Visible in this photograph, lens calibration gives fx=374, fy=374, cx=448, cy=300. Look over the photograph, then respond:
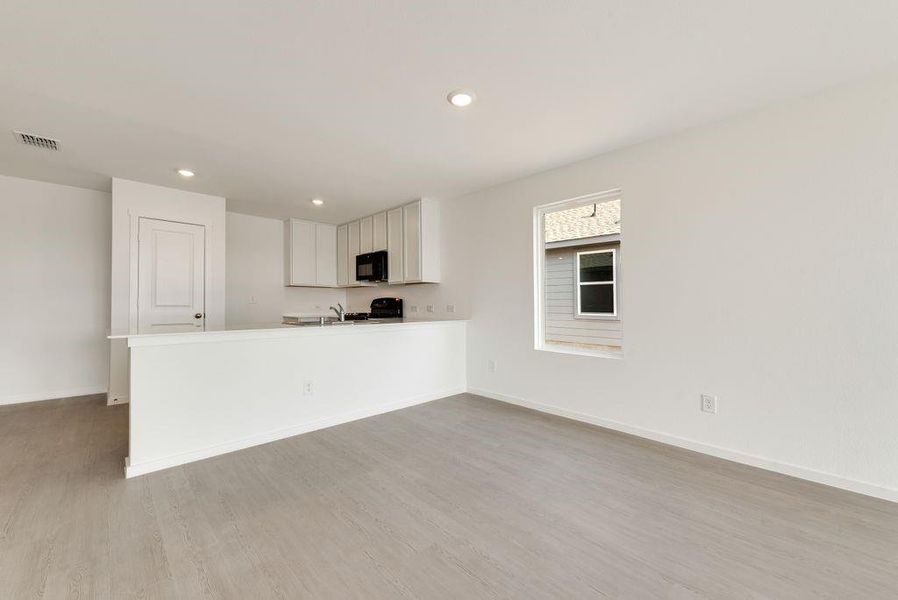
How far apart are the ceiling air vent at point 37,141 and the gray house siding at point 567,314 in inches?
177

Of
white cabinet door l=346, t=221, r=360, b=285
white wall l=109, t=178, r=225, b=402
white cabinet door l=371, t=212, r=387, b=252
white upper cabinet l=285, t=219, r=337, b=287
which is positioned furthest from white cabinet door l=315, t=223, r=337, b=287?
white wall l=109, t=178, r=225, b=402

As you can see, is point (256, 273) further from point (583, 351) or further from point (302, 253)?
point (583, 351)

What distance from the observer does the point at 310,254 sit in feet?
19.7

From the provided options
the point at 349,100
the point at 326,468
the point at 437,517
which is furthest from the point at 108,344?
the point at 437,517

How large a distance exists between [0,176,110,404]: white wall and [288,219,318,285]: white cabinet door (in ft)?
7.07

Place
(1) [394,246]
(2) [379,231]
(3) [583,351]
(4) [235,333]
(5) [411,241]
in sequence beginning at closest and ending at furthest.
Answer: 1. (4) [235,333]
2. (3) [583,351]
3. (5) [411,241]
4. (1) [394,246]
5. (2) [379,231]

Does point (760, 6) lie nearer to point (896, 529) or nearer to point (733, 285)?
point (733, 285)

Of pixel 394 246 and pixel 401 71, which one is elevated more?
pixel 401 71

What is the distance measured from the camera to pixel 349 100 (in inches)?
95.3

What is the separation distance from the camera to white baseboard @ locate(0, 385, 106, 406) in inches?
162

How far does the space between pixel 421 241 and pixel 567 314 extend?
2011 millimetres

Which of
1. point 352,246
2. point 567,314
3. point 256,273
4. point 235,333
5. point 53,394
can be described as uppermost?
point 352,246

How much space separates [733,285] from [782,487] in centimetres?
130

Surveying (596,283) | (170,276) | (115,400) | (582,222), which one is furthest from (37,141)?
(596,283)
